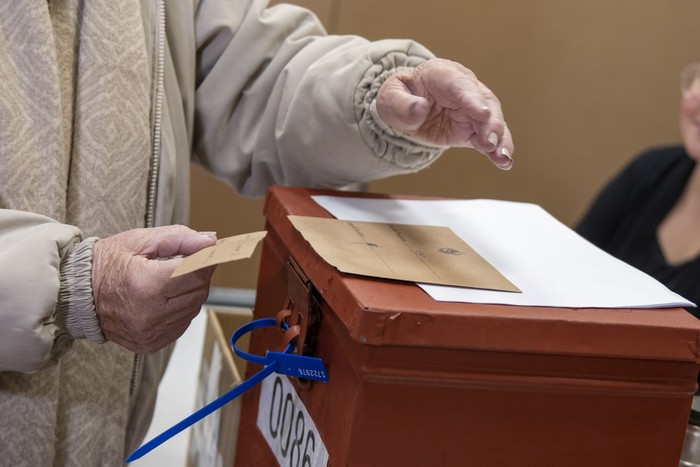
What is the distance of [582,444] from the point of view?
61cm

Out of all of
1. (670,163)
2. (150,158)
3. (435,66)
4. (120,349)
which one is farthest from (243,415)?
(670,163)

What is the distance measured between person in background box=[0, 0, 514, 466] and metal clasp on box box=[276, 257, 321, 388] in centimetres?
8

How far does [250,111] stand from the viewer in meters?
1.02

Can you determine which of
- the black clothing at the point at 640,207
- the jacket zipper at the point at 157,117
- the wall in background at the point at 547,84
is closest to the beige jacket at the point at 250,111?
the jacket zipper at the point at 157,117

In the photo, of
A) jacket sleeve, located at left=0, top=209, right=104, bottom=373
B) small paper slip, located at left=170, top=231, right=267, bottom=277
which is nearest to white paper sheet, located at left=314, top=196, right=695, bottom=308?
small paper slip, located at left=170, top=231, right=267, bottom=277

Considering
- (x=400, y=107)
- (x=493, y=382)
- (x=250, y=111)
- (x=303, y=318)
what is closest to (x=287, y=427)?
(x=303, y=318)

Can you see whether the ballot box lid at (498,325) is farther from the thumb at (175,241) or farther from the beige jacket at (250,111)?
the beige jacket at (250,111)

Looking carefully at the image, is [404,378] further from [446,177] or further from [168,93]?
[446,177]

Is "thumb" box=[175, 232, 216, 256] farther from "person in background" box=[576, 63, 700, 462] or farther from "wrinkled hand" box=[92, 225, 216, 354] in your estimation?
"person in background" box=[576, 63, 700, 462]

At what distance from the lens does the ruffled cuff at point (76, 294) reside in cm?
Answer: 68

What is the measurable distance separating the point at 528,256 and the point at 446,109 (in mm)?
163

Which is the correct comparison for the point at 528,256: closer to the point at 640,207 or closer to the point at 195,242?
the point at 195,242

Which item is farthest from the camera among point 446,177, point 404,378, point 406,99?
point 446,177

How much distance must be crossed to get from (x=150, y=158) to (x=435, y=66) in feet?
1.09
